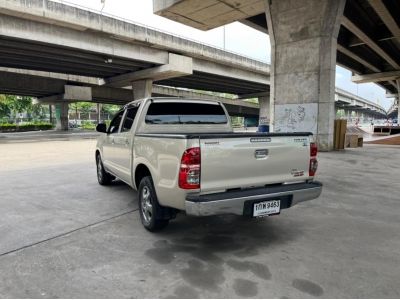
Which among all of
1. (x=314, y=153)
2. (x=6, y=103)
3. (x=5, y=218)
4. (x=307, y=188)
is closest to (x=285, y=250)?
(x=307, y=188)

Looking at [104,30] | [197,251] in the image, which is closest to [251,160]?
[197,251]

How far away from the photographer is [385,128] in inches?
1406

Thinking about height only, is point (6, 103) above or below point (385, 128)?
above

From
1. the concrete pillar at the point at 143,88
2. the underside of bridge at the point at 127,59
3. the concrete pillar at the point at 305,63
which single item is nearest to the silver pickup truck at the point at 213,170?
the concrete pillar at the point at 305,63

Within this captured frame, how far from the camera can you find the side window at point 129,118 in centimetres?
539

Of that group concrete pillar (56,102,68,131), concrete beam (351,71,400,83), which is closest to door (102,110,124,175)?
concrete beam (351,71,400,83)

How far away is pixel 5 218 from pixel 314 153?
503 centimetres

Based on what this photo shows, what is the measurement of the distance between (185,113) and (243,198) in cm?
243

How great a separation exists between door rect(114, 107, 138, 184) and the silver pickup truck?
34mm

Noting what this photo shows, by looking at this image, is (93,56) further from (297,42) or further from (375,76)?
(375,76)

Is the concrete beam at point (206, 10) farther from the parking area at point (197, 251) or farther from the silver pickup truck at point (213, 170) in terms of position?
the parking area at point (197, 251)

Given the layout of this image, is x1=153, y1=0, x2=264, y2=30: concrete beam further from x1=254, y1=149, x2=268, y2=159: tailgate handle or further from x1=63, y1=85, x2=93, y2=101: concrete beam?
x1=63, y1=85, x2=93, y2=101: concrete beam

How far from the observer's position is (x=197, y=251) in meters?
3.76

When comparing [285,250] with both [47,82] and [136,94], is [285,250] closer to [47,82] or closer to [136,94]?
[136,94]
